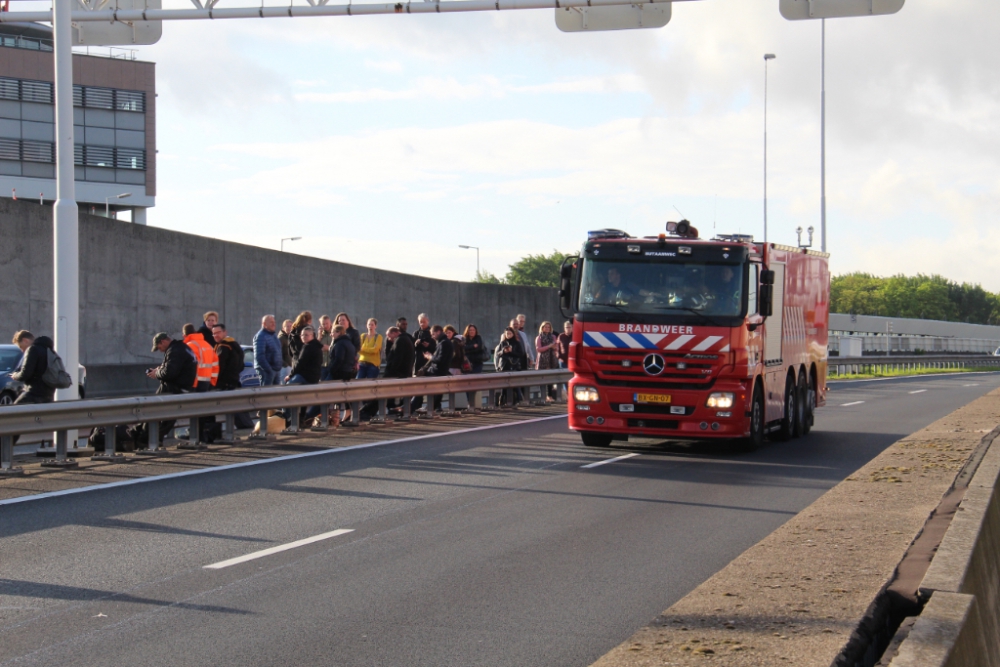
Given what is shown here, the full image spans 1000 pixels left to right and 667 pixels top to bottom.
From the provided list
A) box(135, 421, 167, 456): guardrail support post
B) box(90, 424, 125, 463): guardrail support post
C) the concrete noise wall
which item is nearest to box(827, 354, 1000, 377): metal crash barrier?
the concrete noise wall

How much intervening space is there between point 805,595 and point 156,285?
1070 inches

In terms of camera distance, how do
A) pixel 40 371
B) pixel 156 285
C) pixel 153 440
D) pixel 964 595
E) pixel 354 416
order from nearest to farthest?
pixel 964 595, pixel 40 371, pixel 153 440, pixel 354 416, pixel 156 285

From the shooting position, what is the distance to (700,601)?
6.10 metres

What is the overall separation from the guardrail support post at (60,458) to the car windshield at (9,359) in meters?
8.51

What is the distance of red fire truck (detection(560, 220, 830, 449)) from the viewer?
15.4 meters

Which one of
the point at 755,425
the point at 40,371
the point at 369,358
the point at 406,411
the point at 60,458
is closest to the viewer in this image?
the point at 60,458

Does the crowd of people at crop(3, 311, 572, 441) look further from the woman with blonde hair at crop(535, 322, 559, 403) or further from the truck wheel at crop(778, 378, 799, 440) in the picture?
the truck wheel at crop(778, 378, 799, 440)

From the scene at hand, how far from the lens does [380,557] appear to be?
8.41 metres

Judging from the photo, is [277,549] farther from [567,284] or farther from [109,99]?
[109,99]

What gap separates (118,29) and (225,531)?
1094 centimetres

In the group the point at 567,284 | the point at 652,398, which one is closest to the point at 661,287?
the point at 567,284

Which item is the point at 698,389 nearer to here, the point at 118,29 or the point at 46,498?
the point at 46,498

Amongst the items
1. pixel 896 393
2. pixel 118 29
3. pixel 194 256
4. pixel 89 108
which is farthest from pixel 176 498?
pixel 89 108

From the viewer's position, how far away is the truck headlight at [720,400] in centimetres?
1529
